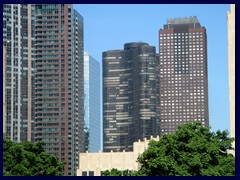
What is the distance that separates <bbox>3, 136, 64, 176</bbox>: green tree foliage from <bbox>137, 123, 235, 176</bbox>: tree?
1372cm

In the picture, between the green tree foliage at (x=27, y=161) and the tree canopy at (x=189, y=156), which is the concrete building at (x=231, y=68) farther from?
the green tree foliage at (x=27, y=161)

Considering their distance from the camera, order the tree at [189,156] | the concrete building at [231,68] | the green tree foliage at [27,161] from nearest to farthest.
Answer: the tree at [189,156] < the green tree foliage at [27,161] < the concrete building at [231,68]

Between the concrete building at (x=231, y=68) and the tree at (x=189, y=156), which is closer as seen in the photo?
the tree at (x=189, y=156)

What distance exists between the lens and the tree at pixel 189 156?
73.1 m

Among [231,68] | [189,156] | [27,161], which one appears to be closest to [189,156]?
[189,156]

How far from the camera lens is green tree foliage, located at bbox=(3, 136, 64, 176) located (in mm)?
79188

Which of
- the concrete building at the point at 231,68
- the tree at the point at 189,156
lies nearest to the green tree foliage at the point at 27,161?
the tree at the point at 189,156

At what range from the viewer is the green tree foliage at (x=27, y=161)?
79.2 m

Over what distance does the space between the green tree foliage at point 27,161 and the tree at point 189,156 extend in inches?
540

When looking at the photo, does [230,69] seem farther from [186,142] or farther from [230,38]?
[186,142]

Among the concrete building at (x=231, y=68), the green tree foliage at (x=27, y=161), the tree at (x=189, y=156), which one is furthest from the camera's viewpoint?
the concrete building at (x=231, y=68)

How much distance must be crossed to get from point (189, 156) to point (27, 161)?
67.0 feet

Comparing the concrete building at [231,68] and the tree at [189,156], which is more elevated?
the concrete building at [231,68]
